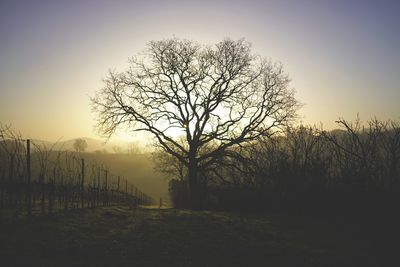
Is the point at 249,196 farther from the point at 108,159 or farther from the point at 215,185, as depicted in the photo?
the point at 108,159

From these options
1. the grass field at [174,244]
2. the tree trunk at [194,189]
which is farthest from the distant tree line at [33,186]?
the tree trunk at [194,189]

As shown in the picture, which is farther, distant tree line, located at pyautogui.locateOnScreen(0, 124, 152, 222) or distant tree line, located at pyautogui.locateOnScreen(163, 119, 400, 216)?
distant tree line, located at pyautogui.locateOnScreen(163, 119, 400, 216)

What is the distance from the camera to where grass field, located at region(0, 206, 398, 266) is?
266 inches

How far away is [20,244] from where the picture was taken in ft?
23.0

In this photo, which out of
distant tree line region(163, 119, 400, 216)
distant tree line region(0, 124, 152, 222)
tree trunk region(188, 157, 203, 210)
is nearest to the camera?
distant tree line region(0, 124, 152, 222)

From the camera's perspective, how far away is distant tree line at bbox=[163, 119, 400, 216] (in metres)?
13.6

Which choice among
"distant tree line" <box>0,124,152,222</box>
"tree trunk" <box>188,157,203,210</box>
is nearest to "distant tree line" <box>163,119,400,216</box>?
"tree trunk" <box>188,157,203,210</box>

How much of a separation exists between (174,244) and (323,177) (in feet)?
33.5

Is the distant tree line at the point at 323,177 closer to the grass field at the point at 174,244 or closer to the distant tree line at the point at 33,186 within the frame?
the grass field at the point at 174,244

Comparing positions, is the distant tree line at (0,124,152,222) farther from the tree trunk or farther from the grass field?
the tree trunk

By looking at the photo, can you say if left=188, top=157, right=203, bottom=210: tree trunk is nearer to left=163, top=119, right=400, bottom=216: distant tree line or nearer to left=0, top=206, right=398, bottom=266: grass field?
left=163, top=119, right=400, bottom=216: distant tree line

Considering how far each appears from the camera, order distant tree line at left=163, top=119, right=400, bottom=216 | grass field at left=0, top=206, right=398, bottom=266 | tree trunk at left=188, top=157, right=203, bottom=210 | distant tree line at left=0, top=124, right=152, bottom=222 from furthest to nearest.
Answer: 1. tree trunk at left=188, top=157, right=203, bottom=210
2. distant tree line at left=163, top=119, right=400, bottom=216
3. distant tree line at left=0, top=124, right=152, bottom=222
4. grass field at left=0, top=206, right=398, bottom=266

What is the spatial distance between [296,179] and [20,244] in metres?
13.4

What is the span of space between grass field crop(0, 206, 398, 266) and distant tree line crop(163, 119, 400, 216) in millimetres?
2319
